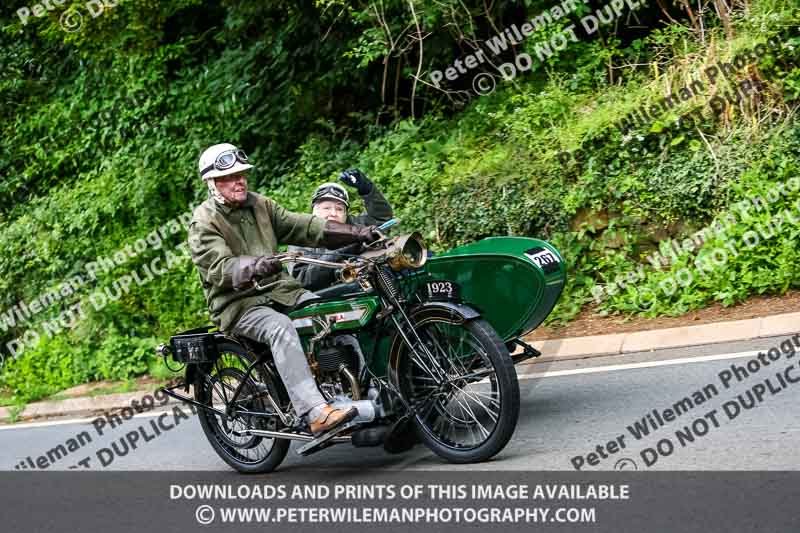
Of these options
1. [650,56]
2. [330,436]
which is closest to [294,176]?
[650,56]

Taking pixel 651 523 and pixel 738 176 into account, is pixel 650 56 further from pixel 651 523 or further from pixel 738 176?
pixel 651 523

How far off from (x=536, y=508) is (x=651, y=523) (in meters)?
0.63

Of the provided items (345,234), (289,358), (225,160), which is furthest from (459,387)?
(225,160)

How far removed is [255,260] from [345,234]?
0.76 meters

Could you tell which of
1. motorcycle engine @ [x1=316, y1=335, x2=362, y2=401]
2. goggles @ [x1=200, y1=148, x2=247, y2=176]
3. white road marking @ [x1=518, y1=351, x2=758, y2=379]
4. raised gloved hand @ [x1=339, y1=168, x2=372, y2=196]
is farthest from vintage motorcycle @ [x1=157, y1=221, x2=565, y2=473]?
white road marking @ [x1=518, y1=351, x2=758, y2=379]

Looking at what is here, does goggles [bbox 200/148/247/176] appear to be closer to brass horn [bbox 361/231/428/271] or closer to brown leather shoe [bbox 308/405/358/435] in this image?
brass horn [bbox 361/231/428/271]

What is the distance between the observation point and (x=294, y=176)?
1452cm

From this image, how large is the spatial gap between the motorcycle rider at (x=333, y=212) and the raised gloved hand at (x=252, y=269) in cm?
84

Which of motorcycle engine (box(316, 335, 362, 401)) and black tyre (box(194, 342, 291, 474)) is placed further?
black tyre (box(194, 342, 291, 474))

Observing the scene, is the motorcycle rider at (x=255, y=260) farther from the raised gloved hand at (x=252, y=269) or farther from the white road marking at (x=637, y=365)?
the white road marking at (x=637, y=365)

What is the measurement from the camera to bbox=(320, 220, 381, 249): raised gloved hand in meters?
6.51

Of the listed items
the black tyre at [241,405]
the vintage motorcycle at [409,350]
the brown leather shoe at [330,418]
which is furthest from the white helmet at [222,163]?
the brown leather shoe at [330,418]

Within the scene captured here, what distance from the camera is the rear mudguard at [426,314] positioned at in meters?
5.84

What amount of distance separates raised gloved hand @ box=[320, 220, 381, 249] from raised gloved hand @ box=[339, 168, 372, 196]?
96 centimetres
